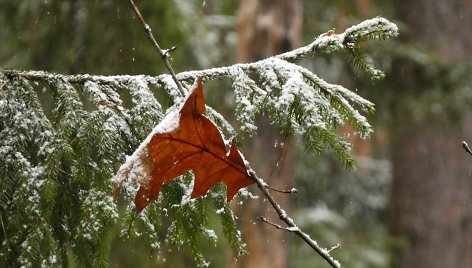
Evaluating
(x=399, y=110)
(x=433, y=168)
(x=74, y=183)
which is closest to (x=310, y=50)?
(x=74, y=183)

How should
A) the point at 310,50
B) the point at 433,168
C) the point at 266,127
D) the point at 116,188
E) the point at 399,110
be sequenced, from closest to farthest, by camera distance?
the point at 116,188, the point at 310,50, the point at 266,127, the point at 399,110, the point at 433,168

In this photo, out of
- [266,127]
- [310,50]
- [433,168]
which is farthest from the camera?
[433,168]

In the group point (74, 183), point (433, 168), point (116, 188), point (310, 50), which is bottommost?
point (116, 188)

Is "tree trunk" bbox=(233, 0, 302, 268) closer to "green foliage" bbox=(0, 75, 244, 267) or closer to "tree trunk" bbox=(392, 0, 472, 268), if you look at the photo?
"tree trunk" bbox=(392, 0, 472, 268)

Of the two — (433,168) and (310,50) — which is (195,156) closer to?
(310,50)

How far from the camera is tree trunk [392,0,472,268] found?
9.02 metres

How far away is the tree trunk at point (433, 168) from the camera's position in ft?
29.6

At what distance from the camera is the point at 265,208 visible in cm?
604

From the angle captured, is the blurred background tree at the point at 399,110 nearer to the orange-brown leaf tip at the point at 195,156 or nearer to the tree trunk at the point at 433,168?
the tree trunk at the point at 433,168

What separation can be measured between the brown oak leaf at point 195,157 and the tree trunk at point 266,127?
13.5ft

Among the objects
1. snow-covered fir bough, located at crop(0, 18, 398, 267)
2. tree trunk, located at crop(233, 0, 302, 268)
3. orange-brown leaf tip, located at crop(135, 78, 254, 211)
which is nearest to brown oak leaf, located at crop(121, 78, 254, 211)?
orange-brown leaf tip, located at crop(135, 78, 254, 211)

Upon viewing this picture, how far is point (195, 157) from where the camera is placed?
195cm

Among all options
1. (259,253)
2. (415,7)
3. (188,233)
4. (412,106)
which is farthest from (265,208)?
(415,7)

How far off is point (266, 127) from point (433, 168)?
12.1ft
